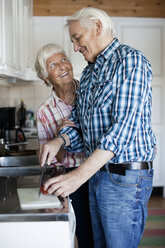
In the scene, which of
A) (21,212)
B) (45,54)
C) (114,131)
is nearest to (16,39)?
(45,54)

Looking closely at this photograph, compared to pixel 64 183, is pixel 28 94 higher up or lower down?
higher up

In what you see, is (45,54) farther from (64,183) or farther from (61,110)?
(64,183)

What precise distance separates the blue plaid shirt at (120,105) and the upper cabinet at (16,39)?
1079mm

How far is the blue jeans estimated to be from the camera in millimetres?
1378

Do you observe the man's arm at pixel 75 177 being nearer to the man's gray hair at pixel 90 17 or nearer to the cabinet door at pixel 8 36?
the man's gray hair at pixel 90 17

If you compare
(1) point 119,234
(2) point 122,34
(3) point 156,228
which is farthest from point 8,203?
(2) point 122,34

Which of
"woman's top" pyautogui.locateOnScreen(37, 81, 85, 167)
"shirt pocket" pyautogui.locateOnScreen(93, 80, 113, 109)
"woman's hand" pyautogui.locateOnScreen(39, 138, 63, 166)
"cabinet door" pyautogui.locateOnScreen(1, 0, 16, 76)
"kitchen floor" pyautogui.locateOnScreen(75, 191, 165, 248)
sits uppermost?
"cabinet door" pyautogui.locateOnScreen(1, 0, 16, 76)

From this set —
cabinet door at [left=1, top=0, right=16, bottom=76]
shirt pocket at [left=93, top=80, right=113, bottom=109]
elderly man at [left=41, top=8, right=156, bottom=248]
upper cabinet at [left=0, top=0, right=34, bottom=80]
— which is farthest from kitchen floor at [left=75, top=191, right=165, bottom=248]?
shirt pocket at [left=93, top=80, right=113, bottom=109]

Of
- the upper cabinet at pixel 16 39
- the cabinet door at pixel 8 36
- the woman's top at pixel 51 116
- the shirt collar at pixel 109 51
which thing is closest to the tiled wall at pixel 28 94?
the upper cabinet at pixel 16 39

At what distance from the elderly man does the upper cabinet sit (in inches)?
39.9

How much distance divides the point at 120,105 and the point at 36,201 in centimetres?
47

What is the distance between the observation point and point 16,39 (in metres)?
2.90

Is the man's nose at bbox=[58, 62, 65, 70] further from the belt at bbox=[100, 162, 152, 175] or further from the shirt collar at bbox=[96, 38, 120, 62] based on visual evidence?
the belt at bbox=[100, 162, 152, 175]

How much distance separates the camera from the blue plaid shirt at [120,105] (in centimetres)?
127
